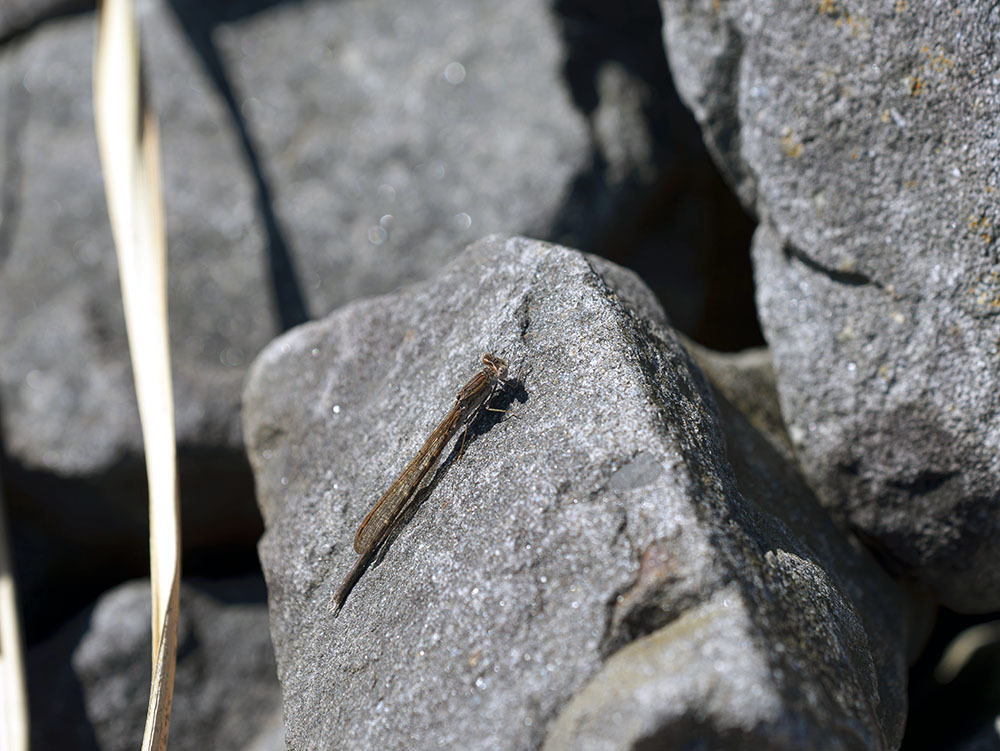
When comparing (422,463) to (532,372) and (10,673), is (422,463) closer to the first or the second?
(532,372)

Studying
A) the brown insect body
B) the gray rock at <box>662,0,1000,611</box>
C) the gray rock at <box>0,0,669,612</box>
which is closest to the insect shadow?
the brown insect body

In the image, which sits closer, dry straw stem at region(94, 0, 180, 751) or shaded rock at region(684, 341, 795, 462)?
dry straw stem at region(94, 0, 180, 751)

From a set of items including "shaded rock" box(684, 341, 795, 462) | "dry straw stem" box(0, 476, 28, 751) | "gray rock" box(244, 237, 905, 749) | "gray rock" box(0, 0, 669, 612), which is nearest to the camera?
"gray rock" box(244, 237, 905, 749)

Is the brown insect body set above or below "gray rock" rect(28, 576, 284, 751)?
above

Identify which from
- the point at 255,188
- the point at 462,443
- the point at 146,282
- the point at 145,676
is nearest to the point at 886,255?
the point at 462,443

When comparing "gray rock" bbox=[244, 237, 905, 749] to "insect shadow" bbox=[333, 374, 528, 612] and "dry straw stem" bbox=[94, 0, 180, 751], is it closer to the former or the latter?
"insect shadow" bbox=[333, 374, 528, 612]

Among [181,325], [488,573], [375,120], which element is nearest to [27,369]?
[181,325]

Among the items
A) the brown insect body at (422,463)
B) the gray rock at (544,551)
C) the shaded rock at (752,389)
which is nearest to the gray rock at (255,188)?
the shaded rock at (752,389)
